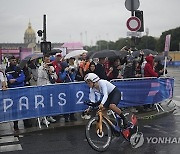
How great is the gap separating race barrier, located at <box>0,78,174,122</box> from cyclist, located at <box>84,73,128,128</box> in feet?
8.65

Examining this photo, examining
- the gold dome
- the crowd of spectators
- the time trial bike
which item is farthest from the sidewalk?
the gold dome

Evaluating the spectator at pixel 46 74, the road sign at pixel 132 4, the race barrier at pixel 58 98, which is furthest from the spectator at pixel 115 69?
the spectator at pixel 46 74

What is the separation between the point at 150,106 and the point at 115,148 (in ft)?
15.9

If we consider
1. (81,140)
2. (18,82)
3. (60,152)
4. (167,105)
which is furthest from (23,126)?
(167,105)

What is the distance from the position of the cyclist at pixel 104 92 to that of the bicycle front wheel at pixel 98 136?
366mm

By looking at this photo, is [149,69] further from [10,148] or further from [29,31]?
[29,31]

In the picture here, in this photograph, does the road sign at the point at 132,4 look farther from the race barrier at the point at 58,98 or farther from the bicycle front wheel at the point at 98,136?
the bicycle front wheel at the point at 98,136

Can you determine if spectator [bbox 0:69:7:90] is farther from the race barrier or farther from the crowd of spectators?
the race barrier

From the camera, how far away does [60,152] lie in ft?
21.4

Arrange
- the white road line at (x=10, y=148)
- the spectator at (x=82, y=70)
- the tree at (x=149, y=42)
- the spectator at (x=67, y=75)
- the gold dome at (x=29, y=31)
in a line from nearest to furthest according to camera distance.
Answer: the white road line at (x=10, y=148)
the spectator at (x=67, y=75)
the spectator at (x=82, y=70)
the tree at (x=149, y=42)
the gold dome at (x=29, y=31)

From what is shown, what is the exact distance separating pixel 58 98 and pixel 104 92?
3.00m

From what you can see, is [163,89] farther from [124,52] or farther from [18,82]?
[18,82]

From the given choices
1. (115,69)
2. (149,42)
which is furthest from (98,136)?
(149,42)

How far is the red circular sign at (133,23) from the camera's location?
10.8 meters
